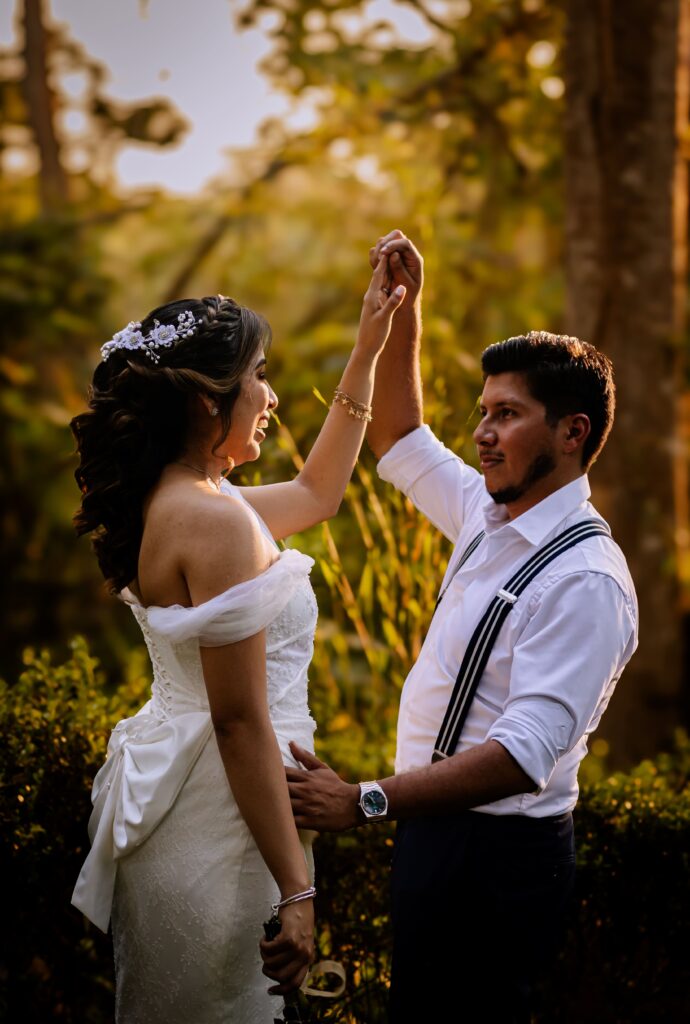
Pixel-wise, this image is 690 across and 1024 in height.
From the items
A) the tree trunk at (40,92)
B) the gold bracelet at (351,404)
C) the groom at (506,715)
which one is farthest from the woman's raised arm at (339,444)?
the tree trunk at (40,92)

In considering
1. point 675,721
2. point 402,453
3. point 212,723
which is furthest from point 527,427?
point 675,721

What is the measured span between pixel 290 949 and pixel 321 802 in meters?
0.29

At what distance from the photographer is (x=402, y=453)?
2771 millimetres

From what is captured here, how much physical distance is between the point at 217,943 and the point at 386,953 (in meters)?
1.19

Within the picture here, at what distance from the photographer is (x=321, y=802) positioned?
2137 millimetres

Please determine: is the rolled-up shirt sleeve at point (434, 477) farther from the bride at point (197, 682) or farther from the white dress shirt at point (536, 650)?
the bride at point (197, 682)

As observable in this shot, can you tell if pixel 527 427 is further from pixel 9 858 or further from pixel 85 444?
pixel 9 858

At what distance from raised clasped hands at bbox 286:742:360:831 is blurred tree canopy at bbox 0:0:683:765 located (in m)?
2.44

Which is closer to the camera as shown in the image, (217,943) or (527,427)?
(217,943)

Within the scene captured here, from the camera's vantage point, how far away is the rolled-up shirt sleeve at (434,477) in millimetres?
2746

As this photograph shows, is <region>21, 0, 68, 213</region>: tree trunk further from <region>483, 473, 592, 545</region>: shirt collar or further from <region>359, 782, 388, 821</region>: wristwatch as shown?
<region>359, 782, 388, 821</region>: wristwatch

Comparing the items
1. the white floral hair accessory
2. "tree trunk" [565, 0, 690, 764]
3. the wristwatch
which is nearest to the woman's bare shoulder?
the white floral hair accessory

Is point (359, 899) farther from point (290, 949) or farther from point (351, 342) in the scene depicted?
point (351, 342)

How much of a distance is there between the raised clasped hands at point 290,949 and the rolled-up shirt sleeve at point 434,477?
1.10 metres
